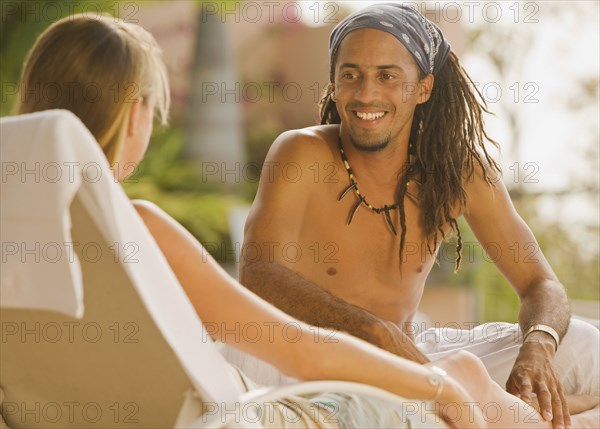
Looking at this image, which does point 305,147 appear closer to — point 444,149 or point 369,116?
point 369,116

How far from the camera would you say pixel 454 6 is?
7.58 meters

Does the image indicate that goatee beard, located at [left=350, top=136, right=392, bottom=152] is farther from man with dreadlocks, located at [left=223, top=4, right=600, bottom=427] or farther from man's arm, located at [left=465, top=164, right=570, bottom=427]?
man's arm, located at [left=465, top=164, right=570, bottom=427]

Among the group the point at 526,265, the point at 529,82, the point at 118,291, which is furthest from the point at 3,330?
the point at 529,82

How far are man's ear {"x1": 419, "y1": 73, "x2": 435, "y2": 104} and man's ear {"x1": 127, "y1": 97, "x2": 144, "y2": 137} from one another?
1339 millimetres

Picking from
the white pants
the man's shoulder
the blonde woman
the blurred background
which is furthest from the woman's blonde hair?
the blurred background

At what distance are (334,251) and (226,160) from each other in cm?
536

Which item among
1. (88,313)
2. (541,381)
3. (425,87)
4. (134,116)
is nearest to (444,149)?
(425,87)

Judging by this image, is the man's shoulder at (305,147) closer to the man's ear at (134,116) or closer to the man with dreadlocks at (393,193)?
the man with dreadlocks at (393,193)

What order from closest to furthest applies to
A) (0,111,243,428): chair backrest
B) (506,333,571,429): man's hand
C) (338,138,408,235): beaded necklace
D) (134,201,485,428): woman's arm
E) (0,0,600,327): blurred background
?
(0,111,243,428): chair backrest
(134,201,485,428): woman's arm
(506,333,571,429): man's hand
(338,138,408,235): beaded necklace
(0,0,600,327): blurred background

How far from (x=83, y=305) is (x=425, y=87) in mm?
1712

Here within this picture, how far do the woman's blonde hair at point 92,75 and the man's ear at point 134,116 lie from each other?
0.01 m

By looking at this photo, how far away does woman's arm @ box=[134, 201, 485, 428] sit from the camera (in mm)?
1562

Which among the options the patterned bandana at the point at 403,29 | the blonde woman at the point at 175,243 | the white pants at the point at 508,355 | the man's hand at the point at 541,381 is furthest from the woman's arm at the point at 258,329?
the patterned bandana at the point at 403,29

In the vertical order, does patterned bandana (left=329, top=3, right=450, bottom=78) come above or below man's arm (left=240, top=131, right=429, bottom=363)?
above
